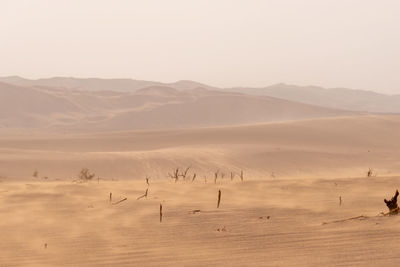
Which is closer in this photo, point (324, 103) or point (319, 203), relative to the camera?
point (319, 203)

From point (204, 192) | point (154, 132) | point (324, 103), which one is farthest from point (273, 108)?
point (204, 192)

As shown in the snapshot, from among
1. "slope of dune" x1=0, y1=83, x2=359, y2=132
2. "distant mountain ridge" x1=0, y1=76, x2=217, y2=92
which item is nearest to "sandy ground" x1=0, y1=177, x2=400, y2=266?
"slope of dune" x1=0, y1=83, x2=359, y2=132

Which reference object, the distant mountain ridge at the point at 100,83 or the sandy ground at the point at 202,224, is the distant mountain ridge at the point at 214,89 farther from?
the sandy ground at the point at 202,224

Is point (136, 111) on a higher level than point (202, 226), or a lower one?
higher

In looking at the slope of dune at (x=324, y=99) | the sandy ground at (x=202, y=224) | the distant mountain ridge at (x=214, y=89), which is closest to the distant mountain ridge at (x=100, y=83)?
the distant mountain ridge at (x=214, y=89)

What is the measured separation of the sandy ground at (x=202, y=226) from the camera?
352 centimetres

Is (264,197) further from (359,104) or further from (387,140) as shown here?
(359,104)

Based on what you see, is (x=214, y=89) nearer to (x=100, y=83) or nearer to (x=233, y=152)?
(x=100, y=83)

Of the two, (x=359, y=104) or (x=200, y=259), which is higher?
(x=359, y=104)

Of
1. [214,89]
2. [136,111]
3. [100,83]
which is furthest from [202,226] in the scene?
[100,83]

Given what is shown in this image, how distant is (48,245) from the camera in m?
4.05

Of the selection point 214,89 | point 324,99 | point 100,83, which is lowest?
point 324,99

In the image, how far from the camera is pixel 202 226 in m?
4.46

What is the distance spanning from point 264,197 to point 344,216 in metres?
1.39
